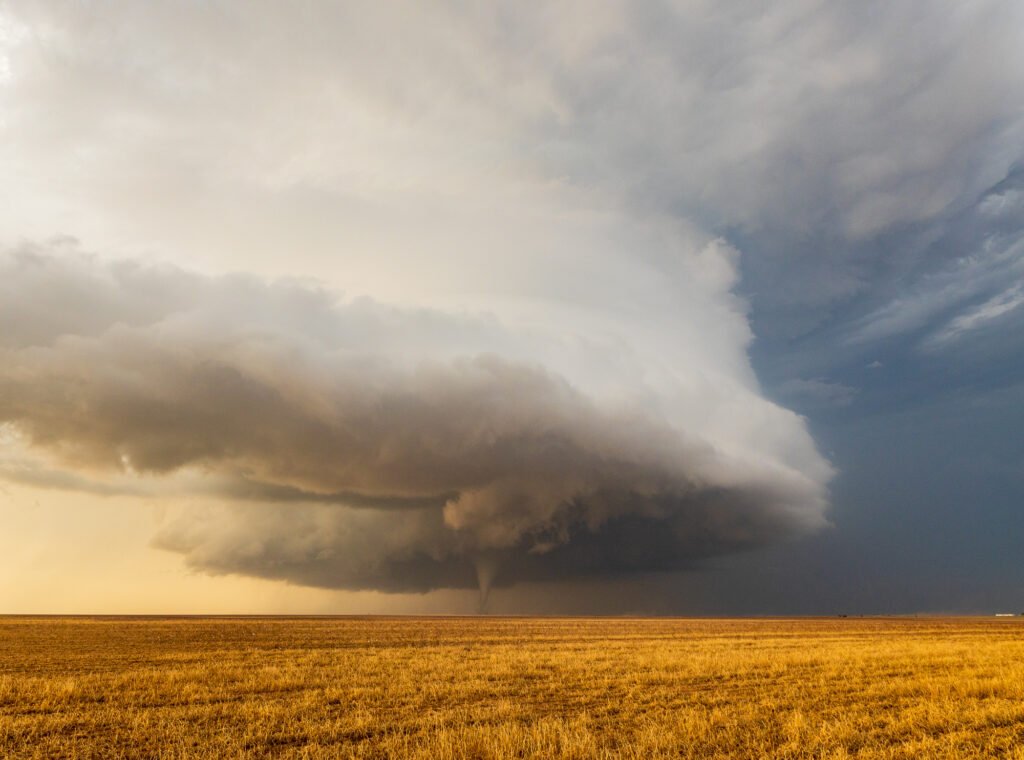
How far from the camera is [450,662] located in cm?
3369

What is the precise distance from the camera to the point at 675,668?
29734 millimetres

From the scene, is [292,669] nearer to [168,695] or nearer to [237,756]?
[168,695]

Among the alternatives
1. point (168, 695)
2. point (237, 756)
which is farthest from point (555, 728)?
point (168, 695)

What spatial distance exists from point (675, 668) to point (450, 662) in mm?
11967

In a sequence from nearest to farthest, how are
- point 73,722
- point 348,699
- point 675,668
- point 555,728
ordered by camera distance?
point 555,728 → point 73,722 → point 348,699 → point 675,668

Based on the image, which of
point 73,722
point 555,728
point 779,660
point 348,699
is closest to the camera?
point 555,728

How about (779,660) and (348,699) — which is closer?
(348,699)

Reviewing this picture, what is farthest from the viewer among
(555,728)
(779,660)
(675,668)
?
(779,660)

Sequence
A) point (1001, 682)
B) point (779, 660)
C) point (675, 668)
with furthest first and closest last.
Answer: point (779, 660) → point (675, 668) → point (1001, 682)

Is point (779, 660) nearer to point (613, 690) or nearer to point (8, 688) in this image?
point (613, 690)

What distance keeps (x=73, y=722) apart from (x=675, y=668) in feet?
78.8

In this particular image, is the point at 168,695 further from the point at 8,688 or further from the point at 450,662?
the point at 450,662

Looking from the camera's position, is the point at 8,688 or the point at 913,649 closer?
the point at 8,688

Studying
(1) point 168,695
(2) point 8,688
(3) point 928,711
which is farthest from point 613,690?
(2) point 8,688
